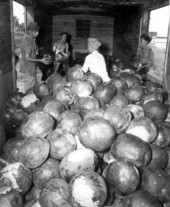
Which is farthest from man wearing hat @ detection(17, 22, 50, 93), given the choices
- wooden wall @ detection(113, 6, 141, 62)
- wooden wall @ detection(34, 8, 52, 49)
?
wooden wall @ detection(113, 6, 141, 62)

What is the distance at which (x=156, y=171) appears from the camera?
2.73m

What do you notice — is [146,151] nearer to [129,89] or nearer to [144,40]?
[129,89]

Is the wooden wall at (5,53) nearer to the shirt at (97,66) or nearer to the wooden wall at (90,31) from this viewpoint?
the shirt at (97,66)

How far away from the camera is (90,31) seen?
14516 millimetres

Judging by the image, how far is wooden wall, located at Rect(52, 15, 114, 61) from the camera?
560 inches

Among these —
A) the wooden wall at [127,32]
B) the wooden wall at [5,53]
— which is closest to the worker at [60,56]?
the wooden wall at [127,32]

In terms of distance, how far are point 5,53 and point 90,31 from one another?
9.61 metres

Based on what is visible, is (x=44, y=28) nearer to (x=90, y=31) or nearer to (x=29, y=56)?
(x=90, y=31)

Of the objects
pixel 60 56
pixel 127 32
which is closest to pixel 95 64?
pixel 60 56

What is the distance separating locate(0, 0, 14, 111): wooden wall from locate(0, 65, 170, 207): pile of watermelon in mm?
1749

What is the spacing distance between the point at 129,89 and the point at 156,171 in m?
2.04

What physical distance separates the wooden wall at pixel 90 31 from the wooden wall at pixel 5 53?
28.6 ft

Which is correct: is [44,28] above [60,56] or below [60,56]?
above

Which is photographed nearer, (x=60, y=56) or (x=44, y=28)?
(x=60, y=56)
